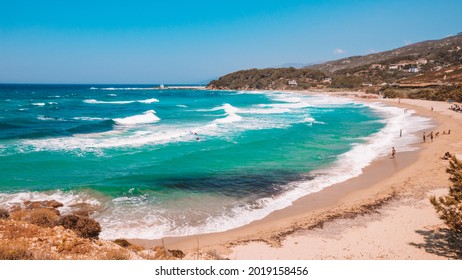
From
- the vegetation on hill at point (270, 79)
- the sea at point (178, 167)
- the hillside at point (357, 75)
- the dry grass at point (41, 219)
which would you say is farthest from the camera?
the vegetation on hill at point (270, 79)

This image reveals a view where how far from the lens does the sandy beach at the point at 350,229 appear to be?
9.84 meters

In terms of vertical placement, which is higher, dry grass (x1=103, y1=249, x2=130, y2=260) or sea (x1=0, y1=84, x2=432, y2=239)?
dry grass (x1=103, y1=249, x2=130, y2=260)

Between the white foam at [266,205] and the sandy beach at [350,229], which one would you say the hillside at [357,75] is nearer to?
the white foam at [266,205]

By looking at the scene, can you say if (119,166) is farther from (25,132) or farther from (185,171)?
(25,132)

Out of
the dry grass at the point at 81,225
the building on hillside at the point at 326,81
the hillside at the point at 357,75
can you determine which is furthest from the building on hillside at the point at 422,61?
the dry grass at the point at 81,225

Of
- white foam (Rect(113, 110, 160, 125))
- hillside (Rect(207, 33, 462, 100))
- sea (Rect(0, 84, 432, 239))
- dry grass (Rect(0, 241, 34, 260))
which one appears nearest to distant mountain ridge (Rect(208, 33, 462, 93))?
hillside (Rect(207, 33, 462, 100))

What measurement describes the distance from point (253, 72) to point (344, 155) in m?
151

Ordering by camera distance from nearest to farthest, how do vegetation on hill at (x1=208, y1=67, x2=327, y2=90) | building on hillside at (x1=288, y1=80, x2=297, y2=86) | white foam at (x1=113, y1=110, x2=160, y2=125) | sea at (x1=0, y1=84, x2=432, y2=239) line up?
sea at (x1=0, y1=84, x2=432, y2=239) → white foam at (x1=113, y1=110, x2=160, y2=125) → building on hillside at (x1=288, y1=80, x2=297, y2=86) → vegetation on hill at (x1=208, y1=67, x2=327, y2=90)

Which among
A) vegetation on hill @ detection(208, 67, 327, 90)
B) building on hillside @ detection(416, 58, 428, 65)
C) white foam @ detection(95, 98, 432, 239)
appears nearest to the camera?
white foam @ detection(95, 98, 432, 239)

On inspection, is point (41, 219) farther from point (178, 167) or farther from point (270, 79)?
point (270, 79)

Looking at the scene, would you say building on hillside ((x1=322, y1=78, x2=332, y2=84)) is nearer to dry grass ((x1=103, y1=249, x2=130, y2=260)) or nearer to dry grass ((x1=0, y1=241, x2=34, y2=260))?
dry grass ((x1=103, y1=249, x2=130, y2=260))

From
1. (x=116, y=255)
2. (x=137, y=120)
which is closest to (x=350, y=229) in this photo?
(x=116, y=255)

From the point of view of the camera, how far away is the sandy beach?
984 cm

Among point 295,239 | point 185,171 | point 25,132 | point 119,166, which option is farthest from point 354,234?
point 25,132
